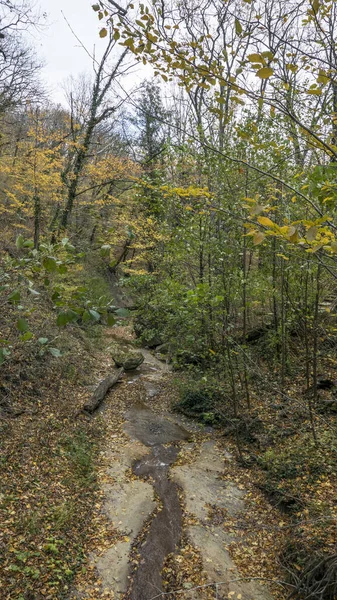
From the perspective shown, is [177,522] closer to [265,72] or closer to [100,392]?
[100,392]

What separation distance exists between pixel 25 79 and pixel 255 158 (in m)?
9.47

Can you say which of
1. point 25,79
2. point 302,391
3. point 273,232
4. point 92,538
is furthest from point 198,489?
point 25,79

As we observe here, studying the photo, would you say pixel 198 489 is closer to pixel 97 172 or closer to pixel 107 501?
pixel 107 501

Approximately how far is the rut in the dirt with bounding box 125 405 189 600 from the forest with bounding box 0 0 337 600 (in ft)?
0.25

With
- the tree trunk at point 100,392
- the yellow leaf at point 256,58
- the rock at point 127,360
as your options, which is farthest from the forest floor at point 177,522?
the yellow leaf at point 256,58

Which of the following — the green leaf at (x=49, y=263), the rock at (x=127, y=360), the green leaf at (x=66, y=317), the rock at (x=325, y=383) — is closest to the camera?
the green leaf at (x=66, y=317)

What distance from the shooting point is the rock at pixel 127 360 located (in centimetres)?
1107

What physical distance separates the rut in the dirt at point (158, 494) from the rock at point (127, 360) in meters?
2.54

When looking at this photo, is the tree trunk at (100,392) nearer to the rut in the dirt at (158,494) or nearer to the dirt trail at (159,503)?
the dirt trail at (159,503)

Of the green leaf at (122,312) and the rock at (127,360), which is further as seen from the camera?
the rock at (127,360)

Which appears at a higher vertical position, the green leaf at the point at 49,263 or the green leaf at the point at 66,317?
the green leaf at the point at 49,263

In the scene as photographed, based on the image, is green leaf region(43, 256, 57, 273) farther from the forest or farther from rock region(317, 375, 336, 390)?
rock region(317, 375, 336, 390)

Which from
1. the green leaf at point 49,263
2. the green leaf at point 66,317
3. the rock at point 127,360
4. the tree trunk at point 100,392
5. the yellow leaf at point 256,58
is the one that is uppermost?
the yellow leaf at point 256,58

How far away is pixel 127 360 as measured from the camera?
11.2 metres
